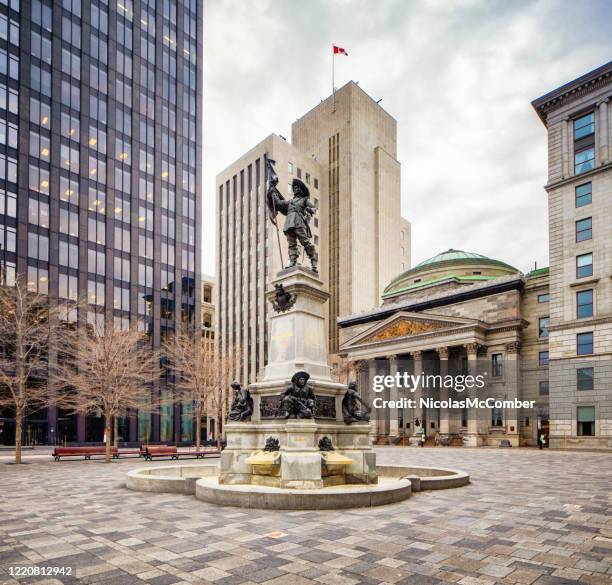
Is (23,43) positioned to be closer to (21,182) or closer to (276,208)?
(21,182)

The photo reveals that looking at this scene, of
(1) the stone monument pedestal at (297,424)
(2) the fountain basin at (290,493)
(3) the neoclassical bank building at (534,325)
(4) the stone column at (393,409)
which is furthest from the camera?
(4) the stone column at (393,409)

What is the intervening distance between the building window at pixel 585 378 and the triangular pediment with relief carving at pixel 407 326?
14.9 m

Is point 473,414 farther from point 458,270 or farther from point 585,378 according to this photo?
point 458,270

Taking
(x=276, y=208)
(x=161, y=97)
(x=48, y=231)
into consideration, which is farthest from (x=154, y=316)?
(x=276, y=208)

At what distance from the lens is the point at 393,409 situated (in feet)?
217

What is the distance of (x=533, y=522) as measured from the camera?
34.4ft

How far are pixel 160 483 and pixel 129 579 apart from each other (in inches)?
345

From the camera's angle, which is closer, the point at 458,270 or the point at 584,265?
the point at 584,265

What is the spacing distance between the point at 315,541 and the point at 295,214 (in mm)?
10736

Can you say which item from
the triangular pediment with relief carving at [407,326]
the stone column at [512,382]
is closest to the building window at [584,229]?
the stone column at [512,382]

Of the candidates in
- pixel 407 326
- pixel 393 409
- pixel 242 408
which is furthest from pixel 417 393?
pixel 242 408

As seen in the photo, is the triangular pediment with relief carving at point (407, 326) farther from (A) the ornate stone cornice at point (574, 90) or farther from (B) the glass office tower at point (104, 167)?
(B) the glass office tower at point (104, 167)

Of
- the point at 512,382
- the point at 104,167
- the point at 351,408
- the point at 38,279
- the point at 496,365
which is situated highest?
the point at 104,167

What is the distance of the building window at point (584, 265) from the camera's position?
152 ft
